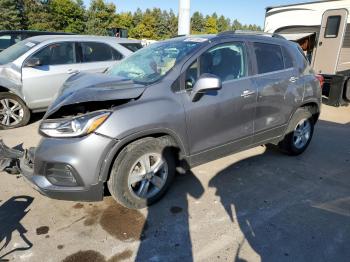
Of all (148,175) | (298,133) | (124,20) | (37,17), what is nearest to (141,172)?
(148,175)

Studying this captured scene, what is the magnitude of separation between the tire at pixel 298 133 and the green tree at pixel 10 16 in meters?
52.2

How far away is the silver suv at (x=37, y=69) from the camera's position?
5984mm

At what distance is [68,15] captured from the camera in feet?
193

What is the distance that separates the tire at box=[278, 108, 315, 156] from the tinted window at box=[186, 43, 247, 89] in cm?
136

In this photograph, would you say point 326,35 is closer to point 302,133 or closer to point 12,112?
point 302,133

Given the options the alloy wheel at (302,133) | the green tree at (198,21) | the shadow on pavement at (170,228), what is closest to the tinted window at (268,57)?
the alloy wheel at (302,133)

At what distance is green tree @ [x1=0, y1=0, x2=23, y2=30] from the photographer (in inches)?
1859

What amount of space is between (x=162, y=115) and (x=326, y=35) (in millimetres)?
8535

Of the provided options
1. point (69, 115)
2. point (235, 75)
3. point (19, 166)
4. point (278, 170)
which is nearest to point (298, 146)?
point (278, 170)

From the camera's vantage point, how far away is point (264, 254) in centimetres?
277

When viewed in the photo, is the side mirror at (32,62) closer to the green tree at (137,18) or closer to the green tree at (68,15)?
the green tree at (68,15)

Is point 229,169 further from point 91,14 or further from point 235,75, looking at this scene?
point 91,14

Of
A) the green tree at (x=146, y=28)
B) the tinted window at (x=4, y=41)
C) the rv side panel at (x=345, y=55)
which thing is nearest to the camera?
the tinted window at (x=4, y=41)

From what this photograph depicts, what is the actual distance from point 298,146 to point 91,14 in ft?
211
